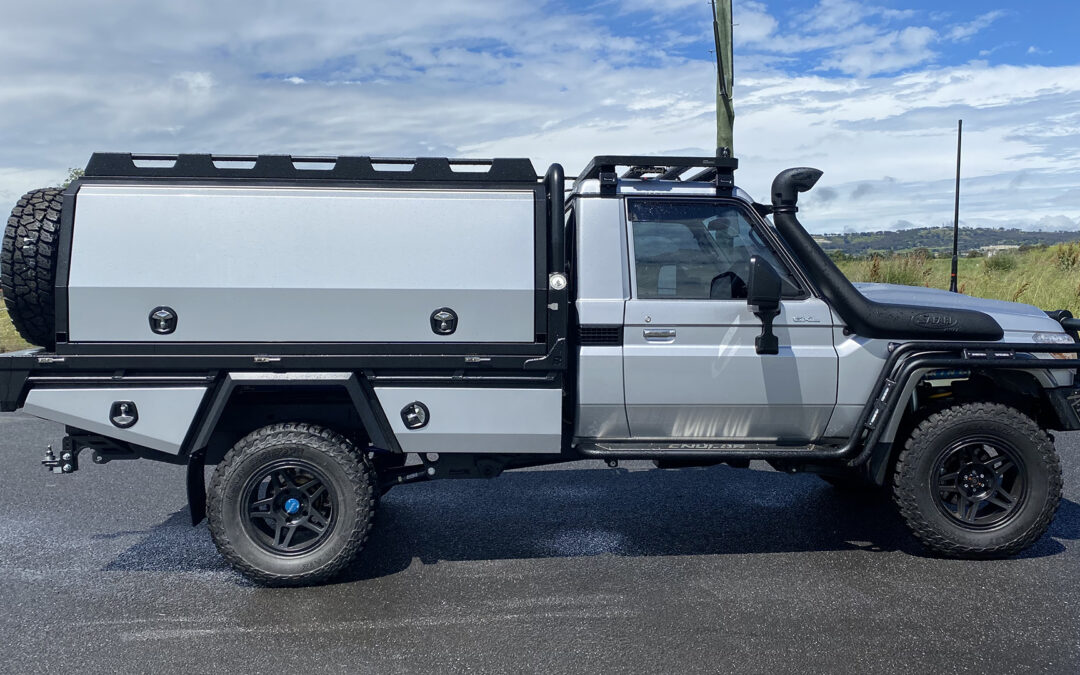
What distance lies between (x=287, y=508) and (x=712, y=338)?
247 centimetres

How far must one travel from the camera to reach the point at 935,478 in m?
5.10

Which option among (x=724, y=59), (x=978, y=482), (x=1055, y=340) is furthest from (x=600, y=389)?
(x=724, y=59)

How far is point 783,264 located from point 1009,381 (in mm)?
1545

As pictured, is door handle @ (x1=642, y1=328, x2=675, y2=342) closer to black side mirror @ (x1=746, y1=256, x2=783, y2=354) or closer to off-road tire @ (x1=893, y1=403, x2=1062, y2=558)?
black side mirror @ (x1=746, y1=256, x2=783, y2=354)

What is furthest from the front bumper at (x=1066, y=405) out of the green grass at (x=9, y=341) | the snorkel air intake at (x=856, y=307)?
the green grass at (x=9, y=341)

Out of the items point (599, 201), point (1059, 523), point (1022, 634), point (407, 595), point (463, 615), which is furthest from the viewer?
point (1059, 523)

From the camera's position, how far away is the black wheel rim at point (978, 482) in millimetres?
5105

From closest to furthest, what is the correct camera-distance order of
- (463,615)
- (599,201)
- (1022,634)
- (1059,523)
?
(1022,634)
(463,615)
(599,201)
(1059,523)

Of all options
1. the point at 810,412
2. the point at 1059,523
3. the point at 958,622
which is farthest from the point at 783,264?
the point at 1059,523

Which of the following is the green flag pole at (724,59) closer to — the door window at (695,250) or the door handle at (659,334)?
the door window at (695,250)

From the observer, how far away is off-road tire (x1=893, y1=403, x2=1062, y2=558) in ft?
16.6

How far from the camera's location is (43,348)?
484 centimetres

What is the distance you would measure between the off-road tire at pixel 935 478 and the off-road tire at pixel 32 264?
462cm

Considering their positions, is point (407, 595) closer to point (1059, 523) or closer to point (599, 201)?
point (599, 201)
